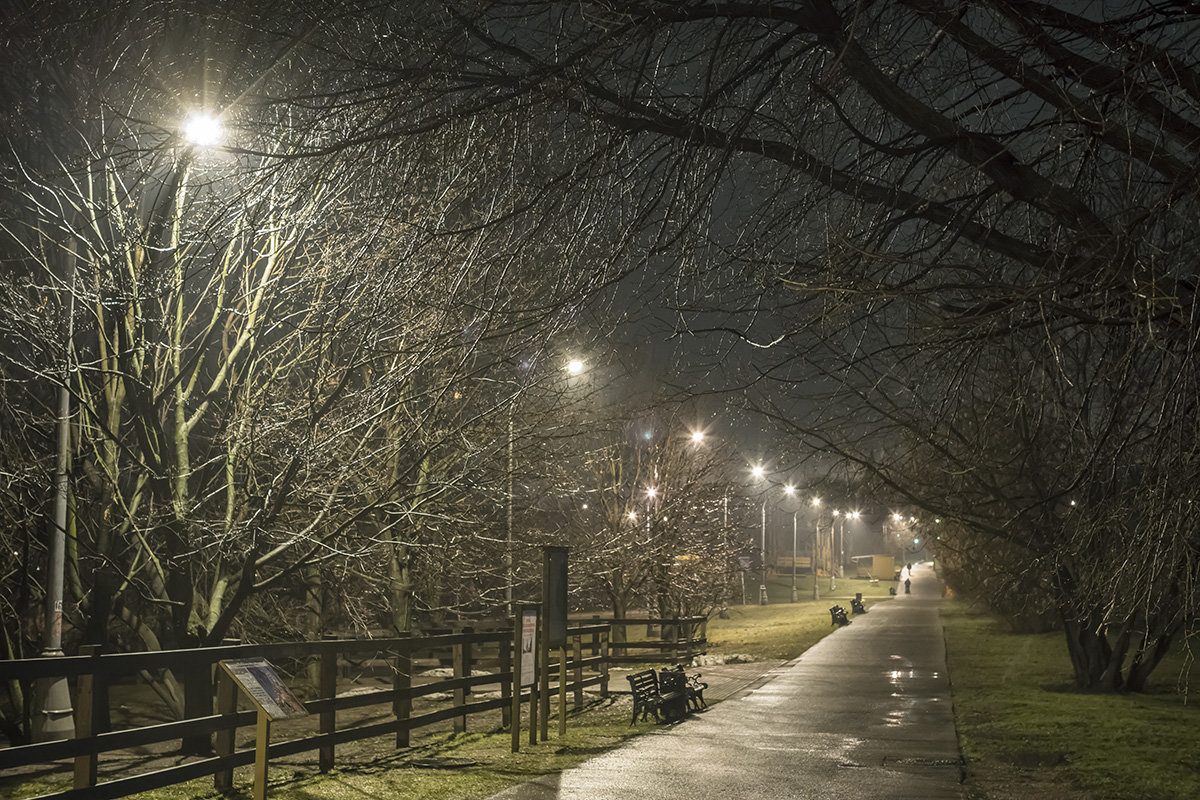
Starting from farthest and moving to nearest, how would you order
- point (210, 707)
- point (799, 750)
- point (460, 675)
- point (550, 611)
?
point (460, 675)
point (550, 611)
point (799, 750)
point (210, 707)

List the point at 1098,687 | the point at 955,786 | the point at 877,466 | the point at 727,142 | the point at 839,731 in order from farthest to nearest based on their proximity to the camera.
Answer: the point at 1098,687 → the point at 839,731 → the point at 877,466 → the point at 955,786 → the point at 727,142

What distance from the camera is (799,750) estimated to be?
1336cm

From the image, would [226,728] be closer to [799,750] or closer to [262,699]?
[262,699]

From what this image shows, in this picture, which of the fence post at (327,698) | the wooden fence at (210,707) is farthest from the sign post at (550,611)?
the fence post at (327,698)

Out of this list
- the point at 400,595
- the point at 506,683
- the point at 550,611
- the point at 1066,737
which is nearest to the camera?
the point at 550,611

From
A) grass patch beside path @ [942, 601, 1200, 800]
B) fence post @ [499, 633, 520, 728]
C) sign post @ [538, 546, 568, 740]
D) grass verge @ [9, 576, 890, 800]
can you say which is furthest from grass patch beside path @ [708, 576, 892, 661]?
sign post @ [538, 546, 568, 740]

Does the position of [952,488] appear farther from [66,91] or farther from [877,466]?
[66,91]

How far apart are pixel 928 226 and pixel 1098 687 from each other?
1682 cm

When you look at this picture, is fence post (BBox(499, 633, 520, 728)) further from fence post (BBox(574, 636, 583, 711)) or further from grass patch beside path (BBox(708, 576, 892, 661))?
grass patch beside path (BBox(708, 576, 892, 661))

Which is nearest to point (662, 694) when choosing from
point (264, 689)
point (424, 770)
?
point (424, 770)

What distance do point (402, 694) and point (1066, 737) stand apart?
343 inches

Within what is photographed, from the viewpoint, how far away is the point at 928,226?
7.65 m

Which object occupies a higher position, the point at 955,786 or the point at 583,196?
the point at 583,196

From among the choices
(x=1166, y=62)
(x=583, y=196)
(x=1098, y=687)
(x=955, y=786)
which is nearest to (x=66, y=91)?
(x=583, y=196)
